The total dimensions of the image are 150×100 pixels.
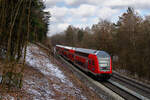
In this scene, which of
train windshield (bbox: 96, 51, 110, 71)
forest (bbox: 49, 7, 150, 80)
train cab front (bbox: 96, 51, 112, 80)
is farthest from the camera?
forest (bbox: 49, 7, 150, 80)

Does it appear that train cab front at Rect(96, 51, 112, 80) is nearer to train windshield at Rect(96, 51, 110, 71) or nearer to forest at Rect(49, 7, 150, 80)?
train windshield at Rect(96, 51, 110, 71)

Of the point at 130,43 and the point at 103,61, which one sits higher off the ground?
the point at 130,43

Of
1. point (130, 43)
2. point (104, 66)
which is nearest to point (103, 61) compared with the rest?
point (104, 66)

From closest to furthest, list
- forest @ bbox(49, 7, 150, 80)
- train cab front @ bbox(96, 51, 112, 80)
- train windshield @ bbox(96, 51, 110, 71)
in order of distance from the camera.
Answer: train cab front @ bbox(96, 51, 112, 80)
train windshield @ bbox(96, 51, 110, 71)
forest @ bbox(49, 7, 150, 80)

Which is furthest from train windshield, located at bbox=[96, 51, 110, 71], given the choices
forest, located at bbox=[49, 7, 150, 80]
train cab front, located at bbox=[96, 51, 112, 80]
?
forest, located at bbox=[49, 7, 150, 80]

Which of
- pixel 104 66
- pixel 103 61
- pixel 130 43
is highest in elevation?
pixel 130 43

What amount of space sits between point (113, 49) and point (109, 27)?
6396 mm

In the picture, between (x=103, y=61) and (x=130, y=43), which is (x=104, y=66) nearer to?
(x=103, y=61)

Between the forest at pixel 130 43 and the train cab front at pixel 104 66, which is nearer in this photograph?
the train cab front at pixel 104 66

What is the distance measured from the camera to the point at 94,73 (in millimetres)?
16453

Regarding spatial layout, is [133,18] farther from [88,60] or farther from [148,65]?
[88,60]

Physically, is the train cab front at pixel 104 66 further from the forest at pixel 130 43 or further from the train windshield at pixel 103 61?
the forest at pixel 130 43

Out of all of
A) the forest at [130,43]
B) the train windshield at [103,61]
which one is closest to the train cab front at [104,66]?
the train windshield at [103,61]

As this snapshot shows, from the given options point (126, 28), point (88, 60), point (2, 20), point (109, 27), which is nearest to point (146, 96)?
point (88, 60)
